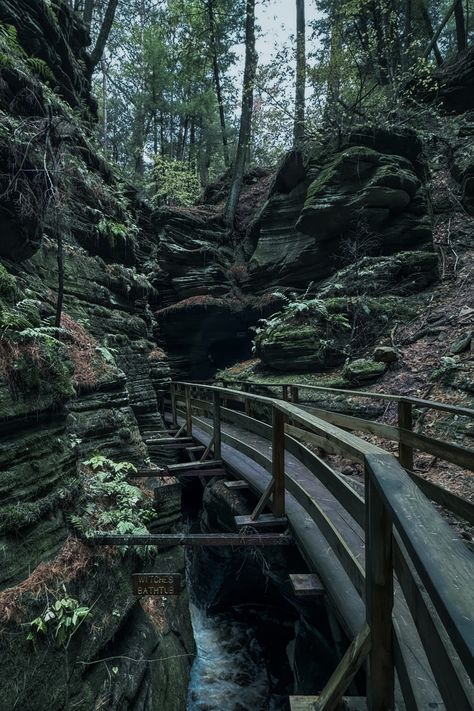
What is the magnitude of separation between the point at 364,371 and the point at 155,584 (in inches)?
260

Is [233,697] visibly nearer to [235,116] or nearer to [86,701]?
[86,701]

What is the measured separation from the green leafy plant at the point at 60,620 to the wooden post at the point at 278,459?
2.15m

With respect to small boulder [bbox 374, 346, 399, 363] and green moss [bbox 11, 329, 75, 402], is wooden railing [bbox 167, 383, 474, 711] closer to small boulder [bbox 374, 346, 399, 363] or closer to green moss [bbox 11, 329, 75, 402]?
green moss [bbox 11, 329, 75, 402]

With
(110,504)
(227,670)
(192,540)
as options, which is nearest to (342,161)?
(110,504)

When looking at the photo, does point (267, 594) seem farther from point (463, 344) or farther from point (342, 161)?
point (342, 161)

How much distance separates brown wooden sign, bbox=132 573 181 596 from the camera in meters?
3.66

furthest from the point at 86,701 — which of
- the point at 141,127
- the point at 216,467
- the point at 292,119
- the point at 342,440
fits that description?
the point at 141,127

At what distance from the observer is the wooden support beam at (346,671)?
5.94 ft

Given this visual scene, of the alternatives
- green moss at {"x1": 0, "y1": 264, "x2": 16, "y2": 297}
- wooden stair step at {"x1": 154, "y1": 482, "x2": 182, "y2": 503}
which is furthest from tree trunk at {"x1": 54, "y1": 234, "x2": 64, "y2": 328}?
wooden stair step at {"x1": 154, "y1": 482, "x2": 182, "y2": 503}

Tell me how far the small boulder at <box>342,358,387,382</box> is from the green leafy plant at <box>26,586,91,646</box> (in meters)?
7.15

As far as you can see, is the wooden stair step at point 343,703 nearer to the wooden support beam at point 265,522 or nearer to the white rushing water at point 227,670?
the wooden support beam at point 265,522

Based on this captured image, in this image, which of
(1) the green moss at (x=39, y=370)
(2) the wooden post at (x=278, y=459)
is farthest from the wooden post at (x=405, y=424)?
(1) the green moss at (x=39, y=370)

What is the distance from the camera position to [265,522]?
4.30 m

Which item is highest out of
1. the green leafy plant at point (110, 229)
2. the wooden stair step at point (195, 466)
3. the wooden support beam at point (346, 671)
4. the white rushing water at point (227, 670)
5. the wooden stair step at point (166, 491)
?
the green leafy plant at point (110, 229)
